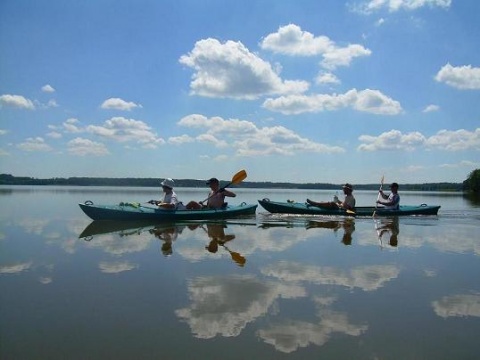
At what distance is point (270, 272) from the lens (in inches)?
330

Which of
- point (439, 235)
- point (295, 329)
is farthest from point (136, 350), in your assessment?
point (439, 235)

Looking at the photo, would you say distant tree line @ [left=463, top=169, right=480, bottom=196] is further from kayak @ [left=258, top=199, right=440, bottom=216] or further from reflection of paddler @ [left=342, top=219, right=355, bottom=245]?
reflection of paddler @ [left=342, top=219, right=355, bottom=245]

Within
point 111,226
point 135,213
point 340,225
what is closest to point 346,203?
point 340,225

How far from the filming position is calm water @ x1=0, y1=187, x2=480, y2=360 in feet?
15.7

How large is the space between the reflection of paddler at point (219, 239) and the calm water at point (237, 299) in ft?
0.16

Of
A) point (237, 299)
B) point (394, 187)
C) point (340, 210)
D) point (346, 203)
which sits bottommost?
point (237, 299)

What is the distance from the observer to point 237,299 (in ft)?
21.4

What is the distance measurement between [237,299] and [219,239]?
6.54 meters

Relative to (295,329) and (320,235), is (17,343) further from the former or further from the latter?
(320,235)

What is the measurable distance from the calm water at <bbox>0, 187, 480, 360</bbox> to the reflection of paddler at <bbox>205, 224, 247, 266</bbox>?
49mm

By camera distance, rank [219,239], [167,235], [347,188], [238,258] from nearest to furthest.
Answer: [238,258] < [219,239] < [167,235] < [347,188]

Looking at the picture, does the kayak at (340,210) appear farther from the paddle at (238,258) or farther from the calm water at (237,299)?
the paddle at (238,258)

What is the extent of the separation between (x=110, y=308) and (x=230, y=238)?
7438 mm

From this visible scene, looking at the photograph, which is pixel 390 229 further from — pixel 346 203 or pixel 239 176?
pixel 239 176
